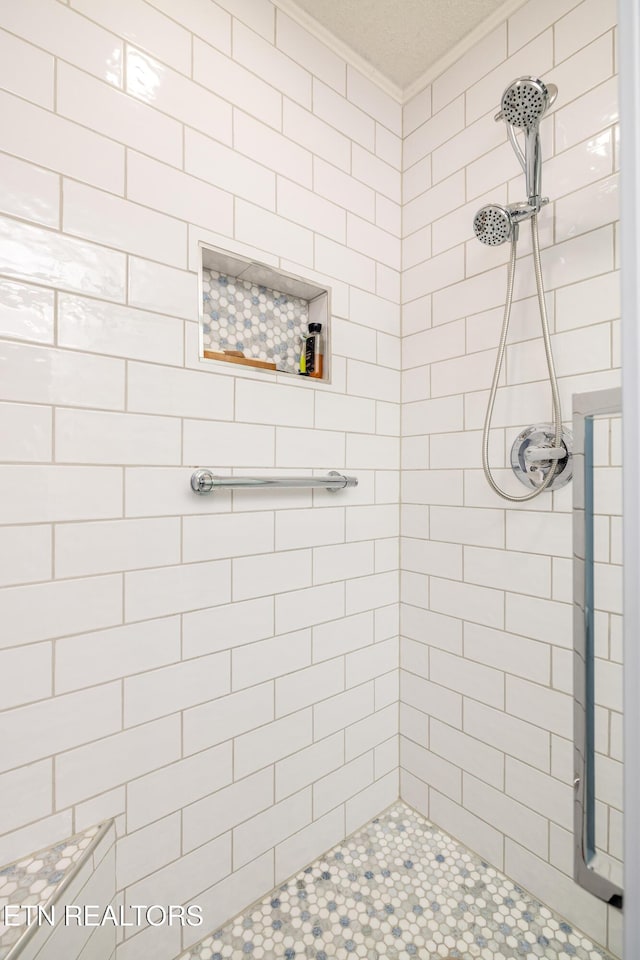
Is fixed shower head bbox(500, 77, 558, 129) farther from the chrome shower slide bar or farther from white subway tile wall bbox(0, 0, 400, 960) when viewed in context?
the chrome shower slide bar

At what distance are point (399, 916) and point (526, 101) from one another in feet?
6.51

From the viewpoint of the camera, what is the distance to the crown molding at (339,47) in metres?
1.30

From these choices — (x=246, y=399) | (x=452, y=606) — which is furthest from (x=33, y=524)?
(x=452, y=606)

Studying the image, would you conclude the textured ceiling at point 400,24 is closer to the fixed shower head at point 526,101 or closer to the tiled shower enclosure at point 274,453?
the tiled shower enclosure at point 274,453

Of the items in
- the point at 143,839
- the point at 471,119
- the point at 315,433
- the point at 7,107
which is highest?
the point at 471,119

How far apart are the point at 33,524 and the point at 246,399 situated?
569 millimetres

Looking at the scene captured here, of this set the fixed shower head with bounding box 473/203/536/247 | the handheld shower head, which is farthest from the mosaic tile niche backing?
the handheld shower head

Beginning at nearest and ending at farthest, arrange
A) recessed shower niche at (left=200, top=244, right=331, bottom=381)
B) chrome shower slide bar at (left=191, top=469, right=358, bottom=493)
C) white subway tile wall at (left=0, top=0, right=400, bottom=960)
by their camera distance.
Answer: white subway tile wall at (left=0, top=0, right=400, bottom=960)
chrome shower slide bar at (left=191, top=469, right=358, bottom=493)
recessed shower niche at (left=200, top=244, right=331, bottom=381)

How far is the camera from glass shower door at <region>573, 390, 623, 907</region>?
733 mm

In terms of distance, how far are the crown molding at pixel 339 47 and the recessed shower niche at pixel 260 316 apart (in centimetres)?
73

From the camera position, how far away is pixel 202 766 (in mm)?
1153

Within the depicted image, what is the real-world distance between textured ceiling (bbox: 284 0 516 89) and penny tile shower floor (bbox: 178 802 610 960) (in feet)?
7.96

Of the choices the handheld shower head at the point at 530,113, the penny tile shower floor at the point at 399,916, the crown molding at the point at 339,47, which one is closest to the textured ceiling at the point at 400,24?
the crown molding at the point at 339,47

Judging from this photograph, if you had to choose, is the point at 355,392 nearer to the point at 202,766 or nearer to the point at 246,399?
the point at 246,399
